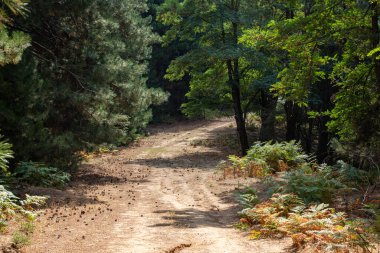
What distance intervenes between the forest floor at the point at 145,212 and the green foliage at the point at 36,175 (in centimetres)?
54

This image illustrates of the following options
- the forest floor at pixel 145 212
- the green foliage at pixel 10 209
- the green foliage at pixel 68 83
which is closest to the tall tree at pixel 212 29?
the forest floor at pixel 145 212

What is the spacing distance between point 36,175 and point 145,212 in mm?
4313

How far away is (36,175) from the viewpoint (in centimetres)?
1223

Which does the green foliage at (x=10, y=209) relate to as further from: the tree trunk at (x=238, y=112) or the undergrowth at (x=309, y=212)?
the tree trunk at (x=238, y=112)

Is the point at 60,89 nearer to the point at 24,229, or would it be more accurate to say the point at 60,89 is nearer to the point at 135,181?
the point at 135,181

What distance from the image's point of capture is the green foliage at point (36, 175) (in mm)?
11930

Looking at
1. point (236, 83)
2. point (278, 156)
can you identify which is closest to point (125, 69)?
point (278, 156)

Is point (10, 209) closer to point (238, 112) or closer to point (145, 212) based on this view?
point (145, 212)

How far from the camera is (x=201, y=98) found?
27.2 meters

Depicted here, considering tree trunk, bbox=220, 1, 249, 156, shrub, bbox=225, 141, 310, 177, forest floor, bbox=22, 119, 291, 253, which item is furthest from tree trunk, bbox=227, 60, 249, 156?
shrub, bbox=225, 141, 310, 177

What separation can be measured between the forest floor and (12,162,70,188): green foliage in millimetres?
535

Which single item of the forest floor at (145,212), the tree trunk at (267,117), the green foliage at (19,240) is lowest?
the forest floor at (145,212)

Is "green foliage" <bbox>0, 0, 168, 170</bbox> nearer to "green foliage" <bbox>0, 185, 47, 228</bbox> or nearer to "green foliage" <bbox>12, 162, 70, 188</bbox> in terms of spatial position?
"green foliage" <bbox>12, 162, 70, 188</bbox>

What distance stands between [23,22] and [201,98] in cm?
1500
